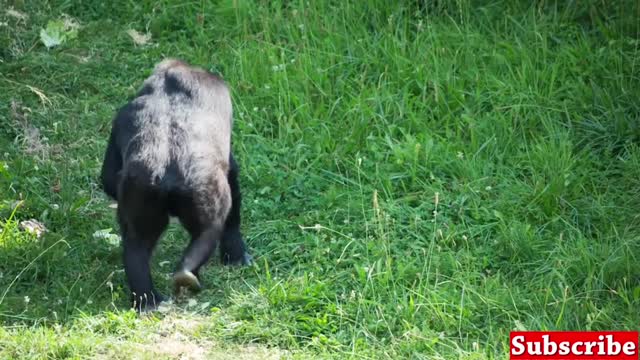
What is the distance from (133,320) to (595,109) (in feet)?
11.4

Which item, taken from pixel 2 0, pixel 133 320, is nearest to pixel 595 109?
pixel 133 320

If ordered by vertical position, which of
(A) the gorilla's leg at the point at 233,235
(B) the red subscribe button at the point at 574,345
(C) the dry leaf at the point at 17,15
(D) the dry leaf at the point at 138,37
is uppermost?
(C) the dry leaf at the point at 17,15

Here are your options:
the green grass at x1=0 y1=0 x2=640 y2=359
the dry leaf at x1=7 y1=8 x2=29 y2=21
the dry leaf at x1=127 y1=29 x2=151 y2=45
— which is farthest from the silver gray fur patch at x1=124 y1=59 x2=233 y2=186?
the dry leaf at x1=7 y1=8 x2=29 y2=21

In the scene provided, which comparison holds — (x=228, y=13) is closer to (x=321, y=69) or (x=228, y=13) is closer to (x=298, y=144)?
(x=321, y=69)

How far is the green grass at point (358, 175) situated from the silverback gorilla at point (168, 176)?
32 cm

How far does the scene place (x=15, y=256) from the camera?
6199 mm

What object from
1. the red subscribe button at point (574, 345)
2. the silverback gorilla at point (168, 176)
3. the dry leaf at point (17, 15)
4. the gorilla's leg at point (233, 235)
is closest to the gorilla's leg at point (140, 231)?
the silverback gorilla at point (168, 176)

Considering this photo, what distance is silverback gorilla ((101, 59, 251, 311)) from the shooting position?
565cm

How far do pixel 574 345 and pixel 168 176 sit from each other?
2.19 meters

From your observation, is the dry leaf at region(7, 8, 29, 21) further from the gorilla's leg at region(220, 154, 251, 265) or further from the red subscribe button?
the red subscribe button

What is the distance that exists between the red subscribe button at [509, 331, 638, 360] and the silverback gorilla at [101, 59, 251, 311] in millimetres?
1656

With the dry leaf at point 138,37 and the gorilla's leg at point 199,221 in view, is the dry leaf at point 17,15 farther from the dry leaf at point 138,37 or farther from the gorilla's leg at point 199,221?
the gorilla's leg at point 199,221

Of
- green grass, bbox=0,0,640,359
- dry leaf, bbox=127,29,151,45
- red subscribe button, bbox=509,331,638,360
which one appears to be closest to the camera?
red subscribe button, bbox=509,331,638,360

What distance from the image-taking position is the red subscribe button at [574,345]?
5320 millimetres
